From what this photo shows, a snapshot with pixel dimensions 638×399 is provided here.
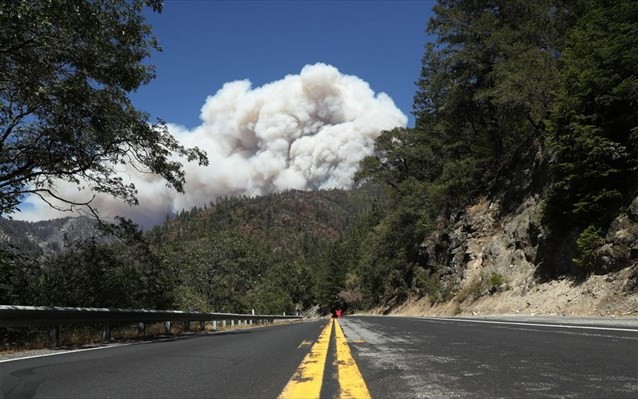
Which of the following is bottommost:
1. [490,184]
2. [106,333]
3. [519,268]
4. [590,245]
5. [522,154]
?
[106,333]

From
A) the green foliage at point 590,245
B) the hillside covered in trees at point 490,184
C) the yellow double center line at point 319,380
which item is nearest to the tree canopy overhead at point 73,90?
the hillside covered in trees at point 490,184

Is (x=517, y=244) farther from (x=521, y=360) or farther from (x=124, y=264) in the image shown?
(x=521, y=360)

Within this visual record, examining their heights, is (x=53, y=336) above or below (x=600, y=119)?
below

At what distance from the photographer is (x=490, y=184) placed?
37438 mm

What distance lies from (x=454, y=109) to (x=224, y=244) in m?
36.0

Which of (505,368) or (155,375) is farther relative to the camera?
(155,375)

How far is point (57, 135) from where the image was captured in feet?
42.9

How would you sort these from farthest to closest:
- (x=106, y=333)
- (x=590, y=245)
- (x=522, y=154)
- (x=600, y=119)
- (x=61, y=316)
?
(x=522, y=154) < (x=600, y=119) < (x=590, y=245) < (x=106, y=333) < (x=61, y=316)

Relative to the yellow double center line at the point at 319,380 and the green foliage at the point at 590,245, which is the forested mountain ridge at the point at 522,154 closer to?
the green foliage at the point at 590,245

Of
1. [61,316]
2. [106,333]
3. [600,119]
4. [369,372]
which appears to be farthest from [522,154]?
[369,372]

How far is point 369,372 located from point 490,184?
3529 centimetres

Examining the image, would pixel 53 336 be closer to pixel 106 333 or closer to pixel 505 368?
pixel 106 333

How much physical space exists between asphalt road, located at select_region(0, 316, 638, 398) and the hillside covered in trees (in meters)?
8.51

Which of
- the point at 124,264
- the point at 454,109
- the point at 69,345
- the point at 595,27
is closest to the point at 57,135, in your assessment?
the point at 124,264
